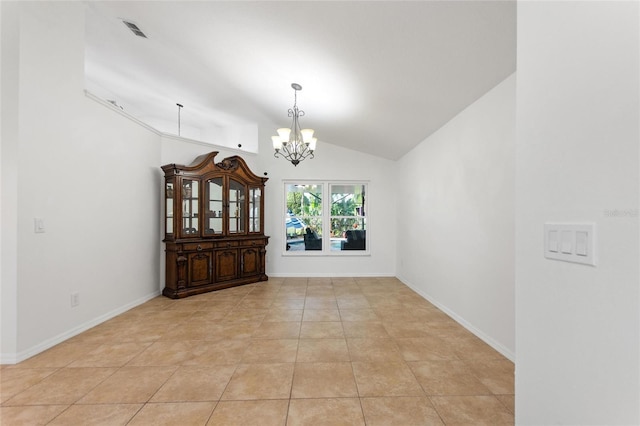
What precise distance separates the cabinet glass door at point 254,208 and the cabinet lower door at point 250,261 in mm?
391

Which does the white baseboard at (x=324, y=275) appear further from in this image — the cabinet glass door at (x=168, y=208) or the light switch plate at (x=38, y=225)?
the light switch plate at (x=38, y=225)

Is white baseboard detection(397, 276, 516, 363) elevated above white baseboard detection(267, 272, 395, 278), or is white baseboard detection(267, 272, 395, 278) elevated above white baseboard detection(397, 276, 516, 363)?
white baseboard detection(397, 276, 516, 363)

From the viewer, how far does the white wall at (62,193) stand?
2.30 meters

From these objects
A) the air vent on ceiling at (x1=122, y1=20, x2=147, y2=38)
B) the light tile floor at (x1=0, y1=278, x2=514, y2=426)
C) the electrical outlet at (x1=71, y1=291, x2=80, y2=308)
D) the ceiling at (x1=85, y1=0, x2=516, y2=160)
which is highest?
the air vent on ceiling at (x1=122, y1=20, x2=147, y2=38)

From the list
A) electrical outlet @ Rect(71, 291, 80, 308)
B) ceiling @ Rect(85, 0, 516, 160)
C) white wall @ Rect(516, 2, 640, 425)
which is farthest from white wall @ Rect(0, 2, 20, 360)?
white wall @ Rect(516, 2, 640, 425)

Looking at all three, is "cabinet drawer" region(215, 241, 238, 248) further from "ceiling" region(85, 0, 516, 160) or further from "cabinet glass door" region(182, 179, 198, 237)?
"ceiling" region(85, 0, 516, 160)

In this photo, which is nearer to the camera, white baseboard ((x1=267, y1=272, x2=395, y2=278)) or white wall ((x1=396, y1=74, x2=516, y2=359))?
white wall ((x1=396, y1=74, x2=516, y2=359))

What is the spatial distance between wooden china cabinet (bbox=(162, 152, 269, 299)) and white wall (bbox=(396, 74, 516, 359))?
2.82 metres

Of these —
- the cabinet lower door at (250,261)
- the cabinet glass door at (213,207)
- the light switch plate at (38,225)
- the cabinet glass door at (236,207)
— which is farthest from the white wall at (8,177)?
the cabinet lower door at (250,261)

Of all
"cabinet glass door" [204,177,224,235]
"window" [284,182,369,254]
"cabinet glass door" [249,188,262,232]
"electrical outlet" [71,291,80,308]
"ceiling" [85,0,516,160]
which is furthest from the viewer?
"window" [284,182,369,254]

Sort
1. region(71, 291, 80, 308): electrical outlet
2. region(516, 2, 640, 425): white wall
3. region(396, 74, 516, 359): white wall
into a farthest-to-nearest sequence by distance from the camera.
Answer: region(71, 291, 80, 308): electrical outlet
region(396, 74, 516, 359): white wall
region(516, 2, 640, 425): white wall

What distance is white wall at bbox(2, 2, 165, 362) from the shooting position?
7.56ft

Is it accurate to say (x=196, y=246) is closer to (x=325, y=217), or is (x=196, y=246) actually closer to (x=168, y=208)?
(x=168, y=208)

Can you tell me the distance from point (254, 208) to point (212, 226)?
870 millimetres
